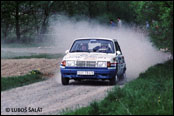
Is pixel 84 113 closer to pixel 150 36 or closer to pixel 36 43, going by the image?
pixel 150 36

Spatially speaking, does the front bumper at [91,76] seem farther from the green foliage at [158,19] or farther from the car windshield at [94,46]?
the green foliage at [158,19]

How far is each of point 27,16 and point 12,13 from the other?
1.60 metres

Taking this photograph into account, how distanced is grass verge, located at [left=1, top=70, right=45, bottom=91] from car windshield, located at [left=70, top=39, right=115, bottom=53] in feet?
6.63

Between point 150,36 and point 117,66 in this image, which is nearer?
point 117,66

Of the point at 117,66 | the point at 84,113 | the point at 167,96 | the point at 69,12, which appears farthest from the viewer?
the point at 69,12

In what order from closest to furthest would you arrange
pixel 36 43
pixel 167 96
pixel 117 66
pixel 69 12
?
pixel 167 96 → pixel 117 66 → pixel 36 43 → pixel 69 12

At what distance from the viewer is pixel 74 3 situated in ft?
172

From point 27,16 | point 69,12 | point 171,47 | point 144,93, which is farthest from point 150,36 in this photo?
point 69,12

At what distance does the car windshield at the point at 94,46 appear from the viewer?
16.0m

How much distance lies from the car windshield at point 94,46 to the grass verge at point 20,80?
202 centimetres

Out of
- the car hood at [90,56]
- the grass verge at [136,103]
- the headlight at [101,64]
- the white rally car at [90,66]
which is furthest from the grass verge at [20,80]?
the grass verge at [136,103]

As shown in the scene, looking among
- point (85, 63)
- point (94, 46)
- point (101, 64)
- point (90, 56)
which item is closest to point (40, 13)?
point (94, 46)

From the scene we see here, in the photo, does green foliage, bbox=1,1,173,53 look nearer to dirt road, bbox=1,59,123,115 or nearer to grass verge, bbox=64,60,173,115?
dirt road, bbox=1,59,123,115

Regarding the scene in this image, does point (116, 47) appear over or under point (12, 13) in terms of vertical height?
under
